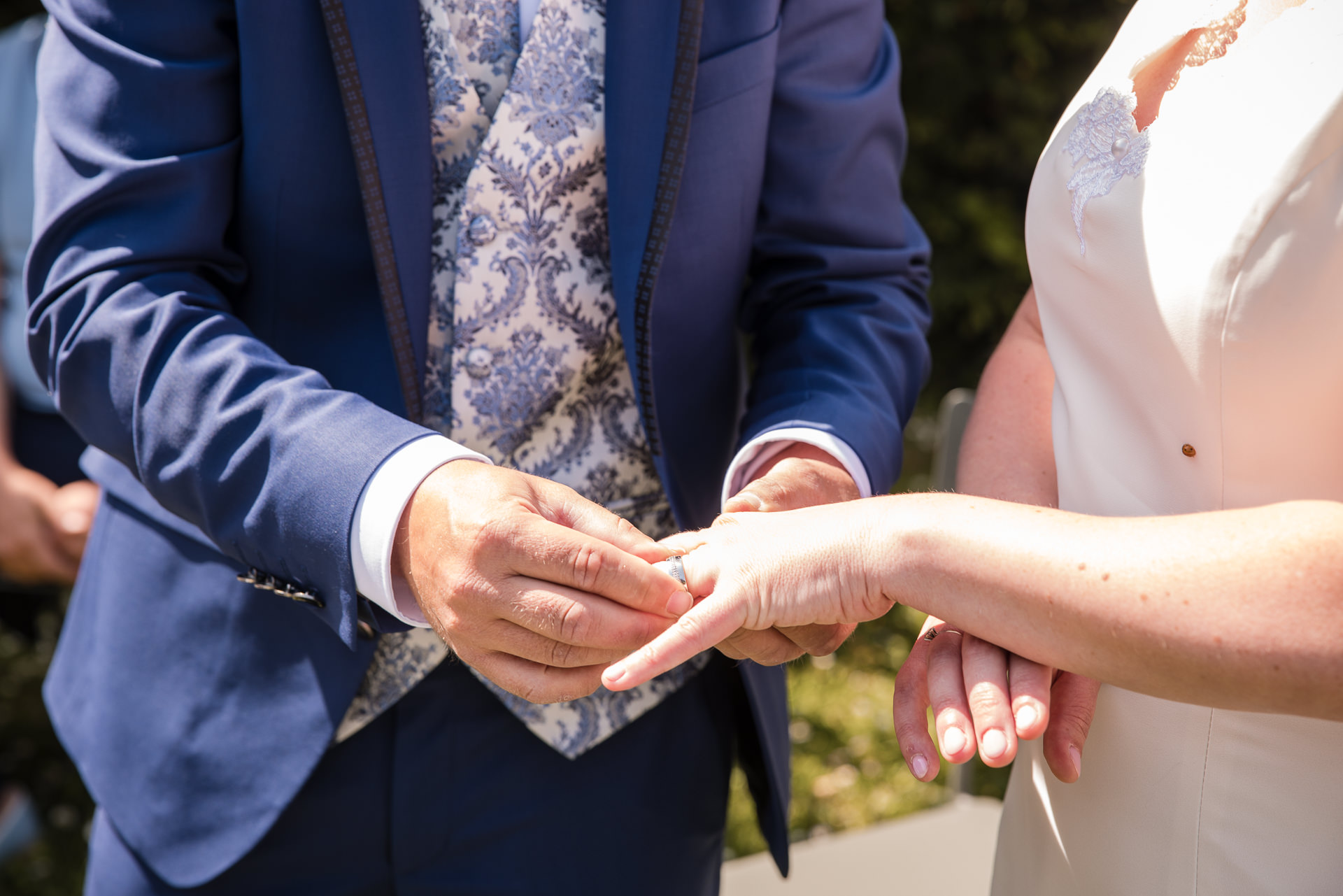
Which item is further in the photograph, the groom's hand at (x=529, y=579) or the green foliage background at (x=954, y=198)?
the green foliage background at (x=954, y=198)

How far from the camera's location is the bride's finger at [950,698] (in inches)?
43.1

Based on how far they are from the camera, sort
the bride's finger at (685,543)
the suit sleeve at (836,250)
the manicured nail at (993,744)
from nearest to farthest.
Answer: the manicured nail at (993,744) < the bride's finger at (685,543) < the suit sleeve at (836,250)

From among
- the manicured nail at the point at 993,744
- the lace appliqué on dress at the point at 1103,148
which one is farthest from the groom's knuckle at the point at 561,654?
the lace appliqué on dress at the point at 1103,148

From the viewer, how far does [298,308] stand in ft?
4.79

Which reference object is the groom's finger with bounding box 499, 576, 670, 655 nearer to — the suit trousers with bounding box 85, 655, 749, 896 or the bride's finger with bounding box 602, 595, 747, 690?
the bride's finger with bounding box 602, 595, 747, 690

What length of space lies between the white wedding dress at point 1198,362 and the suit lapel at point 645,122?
48 centimetres

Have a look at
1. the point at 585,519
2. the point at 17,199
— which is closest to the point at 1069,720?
the point at 585,519

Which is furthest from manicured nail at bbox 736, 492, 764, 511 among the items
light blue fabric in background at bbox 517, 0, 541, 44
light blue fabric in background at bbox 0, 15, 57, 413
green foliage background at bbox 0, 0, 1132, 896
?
green foliage background at bbox 0, 0, 1132, 896

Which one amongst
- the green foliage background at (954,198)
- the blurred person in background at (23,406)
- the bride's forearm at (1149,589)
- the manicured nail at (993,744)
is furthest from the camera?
the green foliage background at (954,198)

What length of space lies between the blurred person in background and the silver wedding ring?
6.21 feet

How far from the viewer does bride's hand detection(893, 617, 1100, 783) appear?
1099mm

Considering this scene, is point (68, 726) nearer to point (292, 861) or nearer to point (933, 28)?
point (292, 861)

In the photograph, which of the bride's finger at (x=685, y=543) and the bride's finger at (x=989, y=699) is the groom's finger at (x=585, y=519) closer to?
the bride's finger at (x=685, y=543)

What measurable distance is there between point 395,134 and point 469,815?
93cm
